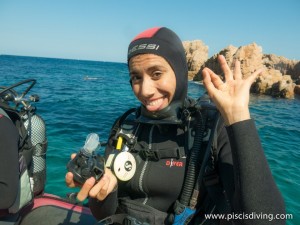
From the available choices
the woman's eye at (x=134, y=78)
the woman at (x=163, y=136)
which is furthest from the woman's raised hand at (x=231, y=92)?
the woman's eye at (x=134, y=78)

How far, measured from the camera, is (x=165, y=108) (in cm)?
A: 247

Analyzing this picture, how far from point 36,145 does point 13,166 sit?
3.83 feet

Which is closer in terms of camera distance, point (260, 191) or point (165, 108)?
point (260, 191)

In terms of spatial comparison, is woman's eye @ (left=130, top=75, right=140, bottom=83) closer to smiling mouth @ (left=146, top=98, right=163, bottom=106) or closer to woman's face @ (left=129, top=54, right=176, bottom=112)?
woman's face @ (left=129, top=54, right=176, bottom=112)

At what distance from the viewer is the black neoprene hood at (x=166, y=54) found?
2.41 m

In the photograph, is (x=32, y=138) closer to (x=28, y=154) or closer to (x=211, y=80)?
(x=28, y=154)

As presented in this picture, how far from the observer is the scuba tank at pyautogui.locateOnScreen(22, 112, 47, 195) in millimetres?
3672

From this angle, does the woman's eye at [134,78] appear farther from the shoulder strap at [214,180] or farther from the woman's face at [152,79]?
the shoulder strap at [214,180]

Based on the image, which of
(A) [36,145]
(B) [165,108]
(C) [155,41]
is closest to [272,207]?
(B) [165,108]

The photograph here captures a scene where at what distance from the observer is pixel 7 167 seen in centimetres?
263

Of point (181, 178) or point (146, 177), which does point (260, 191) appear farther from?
point (146, 177)

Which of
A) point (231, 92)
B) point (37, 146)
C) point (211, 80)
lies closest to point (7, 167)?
point (37, 146)

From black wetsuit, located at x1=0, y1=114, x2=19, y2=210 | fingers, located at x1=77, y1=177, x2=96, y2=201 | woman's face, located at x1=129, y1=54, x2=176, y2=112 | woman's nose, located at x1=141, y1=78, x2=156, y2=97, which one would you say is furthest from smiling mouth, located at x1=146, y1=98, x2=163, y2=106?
black wetsuit, located at x1=0, y1=114, x2=19, y2=210

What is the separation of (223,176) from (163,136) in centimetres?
79
